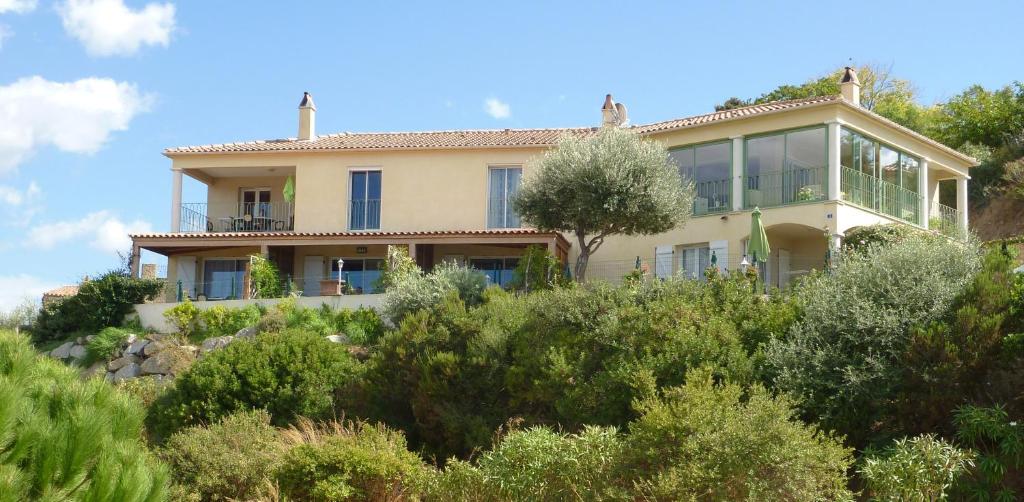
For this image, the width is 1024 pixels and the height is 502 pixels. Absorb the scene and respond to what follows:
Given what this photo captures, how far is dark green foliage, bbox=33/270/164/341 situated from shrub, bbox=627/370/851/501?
768 inches

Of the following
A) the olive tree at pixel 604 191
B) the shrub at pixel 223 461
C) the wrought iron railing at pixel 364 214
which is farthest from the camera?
the wrought iron railing at pixel 364 214

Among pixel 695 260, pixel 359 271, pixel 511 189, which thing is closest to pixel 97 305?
pixel 359 271

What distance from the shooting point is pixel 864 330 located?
54.3ft

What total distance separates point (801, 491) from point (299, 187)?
21997 millimetres

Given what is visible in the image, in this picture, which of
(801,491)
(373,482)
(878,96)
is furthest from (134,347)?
(878,96)

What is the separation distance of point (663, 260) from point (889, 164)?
6.24 meters

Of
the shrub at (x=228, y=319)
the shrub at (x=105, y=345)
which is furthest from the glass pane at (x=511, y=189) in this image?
the shrub at (x=105, y=345)

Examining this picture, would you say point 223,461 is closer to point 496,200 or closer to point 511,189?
point 496,200

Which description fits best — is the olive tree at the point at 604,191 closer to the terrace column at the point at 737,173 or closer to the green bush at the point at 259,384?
the terrace column at the point at 737,173

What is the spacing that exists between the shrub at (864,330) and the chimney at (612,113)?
14171mm

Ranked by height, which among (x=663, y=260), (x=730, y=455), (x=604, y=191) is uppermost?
(x=604, y=191)

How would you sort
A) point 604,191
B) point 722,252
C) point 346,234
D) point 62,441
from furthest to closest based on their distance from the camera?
point 346,234, point 722,252, point 604,191, point 62,441

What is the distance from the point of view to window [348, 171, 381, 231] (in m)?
31.5

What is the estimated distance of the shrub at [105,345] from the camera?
91.2 feet
